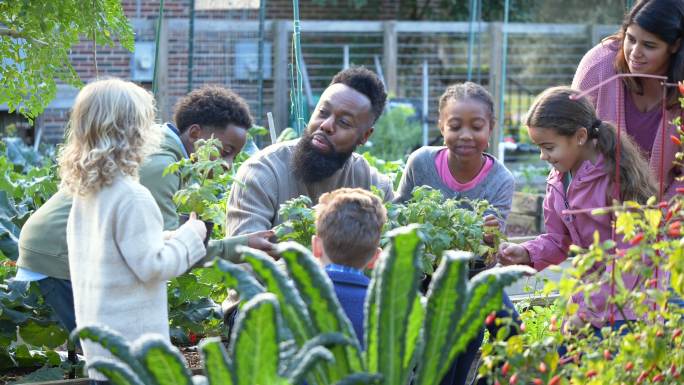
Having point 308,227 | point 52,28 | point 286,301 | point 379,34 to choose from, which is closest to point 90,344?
point 308,227

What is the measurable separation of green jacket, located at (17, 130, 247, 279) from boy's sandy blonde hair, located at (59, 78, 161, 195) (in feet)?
2.19

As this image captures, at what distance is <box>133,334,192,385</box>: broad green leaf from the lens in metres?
2.49

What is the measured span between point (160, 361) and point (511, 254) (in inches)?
71.8

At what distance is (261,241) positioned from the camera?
3.90m

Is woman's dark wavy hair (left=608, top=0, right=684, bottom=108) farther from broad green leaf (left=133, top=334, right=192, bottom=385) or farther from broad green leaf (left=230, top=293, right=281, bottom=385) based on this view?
broad green leaf (left=133, top=334, right=192, bottom=385)

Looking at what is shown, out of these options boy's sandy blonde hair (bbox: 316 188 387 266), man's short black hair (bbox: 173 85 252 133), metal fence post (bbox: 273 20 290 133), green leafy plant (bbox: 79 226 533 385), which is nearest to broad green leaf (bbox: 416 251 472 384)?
green leafy plant (bbox: 79 226 533 385)

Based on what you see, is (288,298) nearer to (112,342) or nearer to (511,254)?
(112,342)

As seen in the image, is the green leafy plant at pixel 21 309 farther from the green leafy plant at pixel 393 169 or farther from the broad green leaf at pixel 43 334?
the green leafy plant at pixel 393 169

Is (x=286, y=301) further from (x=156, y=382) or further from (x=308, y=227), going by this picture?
(x=308, y=227)

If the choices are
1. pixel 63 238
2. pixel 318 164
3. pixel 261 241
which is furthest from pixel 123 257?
pixel 318 164

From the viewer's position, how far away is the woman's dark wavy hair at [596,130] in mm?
3807

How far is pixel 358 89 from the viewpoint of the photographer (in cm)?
472

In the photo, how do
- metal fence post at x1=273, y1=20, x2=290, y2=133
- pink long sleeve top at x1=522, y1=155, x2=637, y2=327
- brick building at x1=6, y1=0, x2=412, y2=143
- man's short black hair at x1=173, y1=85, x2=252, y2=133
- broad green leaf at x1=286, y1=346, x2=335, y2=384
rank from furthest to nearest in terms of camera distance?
metal fence post at x1=273, y1=20, x2=290, y2=133 → brick building at x1=6, y1=0, x2=412, y2=143 → man's short black hair at x1=173, y1=85, x2=252, y2=133 → pink long sleeve top at x1=522, y1=155, x2=637, y2=327 → broad green leaf at x1=286, y1=346, x2=335, y2=384

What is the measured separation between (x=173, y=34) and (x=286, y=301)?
39.1ft
